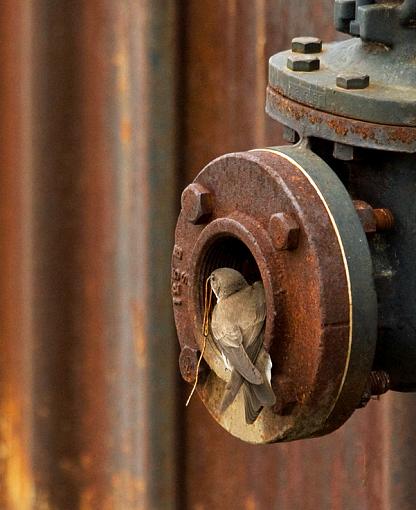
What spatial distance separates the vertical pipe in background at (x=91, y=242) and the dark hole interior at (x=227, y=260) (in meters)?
0.86

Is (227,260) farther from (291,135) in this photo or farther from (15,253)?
(15,253)

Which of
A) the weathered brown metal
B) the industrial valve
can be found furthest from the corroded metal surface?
the weathered brown metal

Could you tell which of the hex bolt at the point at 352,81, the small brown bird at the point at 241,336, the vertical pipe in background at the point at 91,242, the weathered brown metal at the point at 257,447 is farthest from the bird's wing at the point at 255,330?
the vertical pipe in background at the point at 91,242

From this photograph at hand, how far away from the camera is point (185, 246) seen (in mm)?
1705

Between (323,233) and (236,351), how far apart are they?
19 centimetres

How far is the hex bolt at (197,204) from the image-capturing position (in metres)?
1.65

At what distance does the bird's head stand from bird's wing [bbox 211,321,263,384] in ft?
0.13

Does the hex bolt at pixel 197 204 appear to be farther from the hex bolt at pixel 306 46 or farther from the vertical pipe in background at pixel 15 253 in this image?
the vertical pipe in background at pixel 15 253

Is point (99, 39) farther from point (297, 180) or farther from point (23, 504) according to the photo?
point (297, 180)

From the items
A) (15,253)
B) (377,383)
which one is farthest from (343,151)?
(15,253)

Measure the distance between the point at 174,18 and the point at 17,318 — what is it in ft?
2.12

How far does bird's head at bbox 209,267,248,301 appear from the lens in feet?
5.39

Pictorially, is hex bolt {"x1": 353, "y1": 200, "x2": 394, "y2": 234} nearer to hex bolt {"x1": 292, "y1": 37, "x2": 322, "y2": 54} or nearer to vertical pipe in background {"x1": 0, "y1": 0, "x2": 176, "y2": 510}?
hex bolt {"x1": 292, "y1": 37, "x2": 322, "y2": 54}

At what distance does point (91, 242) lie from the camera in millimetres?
2693
